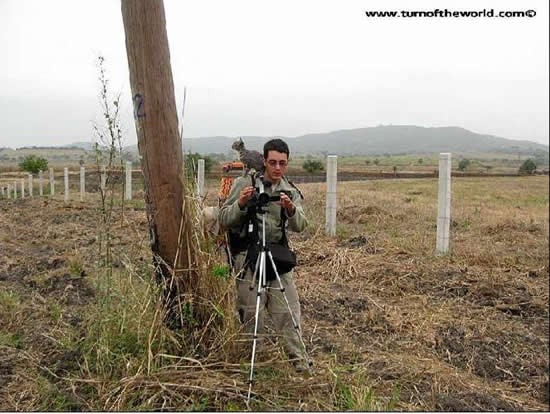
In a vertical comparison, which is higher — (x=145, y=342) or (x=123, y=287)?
(x=123, y=287)

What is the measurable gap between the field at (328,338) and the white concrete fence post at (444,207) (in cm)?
26

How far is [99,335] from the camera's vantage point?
4043mm

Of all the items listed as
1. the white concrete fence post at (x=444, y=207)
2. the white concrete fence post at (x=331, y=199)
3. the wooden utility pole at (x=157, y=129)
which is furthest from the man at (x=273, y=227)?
the white concrete fence post at (x=331, y=199)

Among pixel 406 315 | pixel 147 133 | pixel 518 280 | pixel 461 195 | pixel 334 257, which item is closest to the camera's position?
pixel 147 133

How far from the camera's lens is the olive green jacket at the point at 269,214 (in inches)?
160

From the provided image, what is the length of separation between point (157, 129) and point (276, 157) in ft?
2.79

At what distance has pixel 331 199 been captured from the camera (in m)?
10.2

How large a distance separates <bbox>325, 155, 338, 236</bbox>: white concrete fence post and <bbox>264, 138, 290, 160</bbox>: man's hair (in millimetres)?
6134

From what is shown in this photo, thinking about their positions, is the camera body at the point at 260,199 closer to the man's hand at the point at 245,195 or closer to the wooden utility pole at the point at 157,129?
the man's hand at the point at 245,195

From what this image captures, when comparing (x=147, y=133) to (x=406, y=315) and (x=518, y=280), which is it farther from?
(x=518, y=280)

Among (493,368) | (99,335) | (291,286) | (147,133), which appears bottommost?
(493,368)

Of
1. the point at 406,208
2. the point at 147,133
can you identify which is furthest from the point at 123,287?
the point at 406,208

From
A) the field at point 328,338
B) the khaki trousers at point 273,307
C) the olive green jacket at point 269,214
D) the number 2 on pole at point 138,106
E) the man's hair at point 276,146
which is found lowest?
the field at point 328,338

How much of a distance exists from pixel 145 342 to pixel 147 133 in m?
1.42
